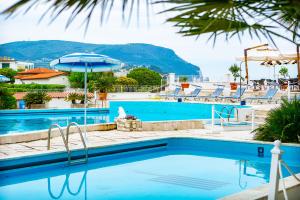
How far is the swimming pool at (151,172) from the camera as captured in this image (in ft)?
16.3

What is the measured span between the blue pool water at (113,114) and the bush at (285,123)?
22.1ft

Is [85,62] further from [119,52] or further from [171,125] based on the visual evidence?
[119,52]

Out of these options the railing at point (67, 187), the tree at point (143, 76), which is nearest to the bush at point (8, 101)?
the railing at point (67, 187)

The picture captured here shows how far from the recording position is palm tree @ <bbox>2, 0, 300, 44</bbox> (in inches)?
54.1

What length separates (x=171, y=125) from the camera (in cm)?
983

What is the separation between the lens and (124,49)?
147 meters

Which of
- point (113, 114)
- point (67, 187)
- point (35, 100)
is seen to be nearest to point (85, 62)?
point (67, 187)

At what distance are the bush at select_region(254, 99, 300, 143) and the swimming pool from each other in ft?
0.93

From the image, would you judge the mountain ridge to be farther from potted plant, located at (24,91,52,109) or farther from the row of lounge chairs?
potted plant, located at (24,91,52,109)

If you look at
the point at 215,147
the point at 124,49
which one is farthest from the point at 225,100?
the point at 124,49

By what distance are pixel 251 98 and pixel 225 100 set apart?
6.71 feet

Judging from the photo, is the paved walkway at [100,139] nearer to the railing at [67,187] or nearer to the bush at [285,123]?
the railing at [67,187]

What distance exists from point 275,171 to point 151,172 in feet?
10.8

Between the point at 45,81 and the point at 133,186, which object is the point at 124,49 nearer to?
the point at 45,81
